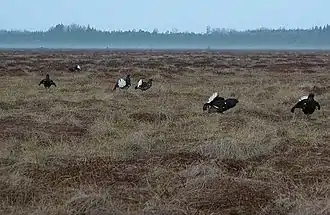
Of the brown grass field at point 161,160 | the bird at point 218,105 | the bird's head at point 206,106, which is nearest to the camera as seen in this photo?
the brown grass field at point 161,160

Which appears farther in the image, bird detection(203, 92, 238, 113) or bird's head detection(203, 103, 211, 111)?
bird's head detection(203, 103, 211, 111)

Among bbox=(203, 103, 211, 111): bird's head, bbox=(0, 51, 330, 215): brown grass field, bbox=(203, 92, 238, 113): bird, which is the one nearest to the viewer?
bbox=(0, 51, 330, 215): brown grass field

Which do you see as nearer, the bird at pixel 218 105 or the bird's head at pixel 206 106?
the bird at pixel 218 105

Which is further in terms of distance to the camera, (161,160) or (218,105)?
(218,105)

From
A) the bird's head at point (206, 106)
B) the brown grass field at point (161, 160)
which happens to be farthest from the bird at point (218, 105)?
the brown grass field at point (161, 160)

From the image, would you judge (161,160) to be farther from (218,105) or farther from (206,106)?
(206,106)

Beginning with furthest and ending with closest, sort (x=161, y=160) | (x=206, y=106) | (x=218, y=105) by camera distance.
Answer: (x=206, y=106), (x=218, y=105), (x=161, y=160)

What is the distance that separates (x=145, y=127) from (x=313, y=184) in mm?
4698

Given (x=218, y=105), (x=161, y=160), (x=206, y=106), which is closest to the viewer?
(x=161, y=160)

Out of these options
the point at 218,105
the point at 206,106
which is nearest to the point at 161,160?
the point at 218,105

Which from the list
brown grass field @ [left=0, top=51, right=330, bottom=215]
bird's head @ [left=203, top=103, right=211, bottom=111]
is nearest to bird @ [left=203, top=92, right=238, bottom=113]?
bird's head @ [left=203, top=103, right=211, bottom=111]

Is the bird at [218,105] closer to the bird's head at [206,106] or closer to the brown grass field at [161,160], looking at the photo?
the bird's head at [206,106]

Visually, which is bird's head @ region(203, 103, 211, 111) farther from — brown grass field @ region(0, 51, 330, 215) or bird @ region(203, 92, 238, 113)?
brown grass field @ region(0, 51, 330, 215)

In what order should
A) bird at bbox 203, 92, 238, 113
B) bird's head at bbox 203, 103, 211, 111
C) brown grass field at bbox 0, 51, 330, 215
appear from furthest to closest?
bird's head at bbox 203, 103, 211, 111, bird at bbox 203, 92, 238, 113, brown grass field at bbox 0, 51, 330, 215
